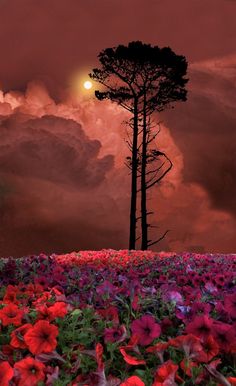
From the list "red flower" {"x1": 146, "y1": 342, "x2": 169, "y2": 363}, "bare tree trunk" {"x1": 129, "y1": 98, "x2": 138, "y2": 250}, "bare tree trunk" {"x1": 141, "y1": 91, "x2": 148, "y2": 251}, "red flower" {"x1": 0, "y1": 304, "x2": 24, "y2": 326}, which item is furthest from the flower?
"bare tree trunk" {"x1": 141, "y1": 91, "x2": 148, "y2": 251}

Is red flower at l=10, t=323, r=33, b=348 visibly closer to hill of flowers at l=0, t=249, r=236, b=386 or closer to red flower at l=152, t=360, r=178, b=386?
hill of flowers at l=0, t=249, r=236, b=386

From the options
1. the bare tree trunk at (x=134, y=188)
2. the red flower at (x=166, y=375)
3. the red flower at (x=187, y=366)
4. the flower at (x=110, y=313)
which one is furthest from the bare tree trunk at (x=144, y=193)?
the red flower at (x=166, y=375)

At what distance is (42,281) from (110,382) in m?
3.24

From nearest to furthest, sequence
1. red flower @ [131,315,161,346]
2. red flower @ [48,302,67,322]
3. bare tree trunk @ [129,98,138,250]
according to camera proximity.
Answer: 1. red flower @ [131,315,161,346]
2. red flower @ [48,302,67,322]
3. bare tree trunk @ [129,98,138,250]

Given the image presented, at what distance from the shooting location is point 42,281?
6.16 m

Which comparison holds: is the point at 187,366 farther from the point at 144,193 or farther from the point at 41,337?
the point at 144,193

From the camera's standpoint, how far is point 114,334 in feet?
12.0

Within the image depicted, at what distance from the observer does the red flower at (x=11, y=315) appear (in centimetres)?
396

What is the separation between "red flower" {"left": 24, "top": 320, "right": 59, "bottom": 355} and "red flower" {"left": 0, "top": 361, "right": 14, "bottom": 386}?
1.48 feet

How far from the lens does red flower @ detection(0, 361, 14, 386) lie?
9.33ft

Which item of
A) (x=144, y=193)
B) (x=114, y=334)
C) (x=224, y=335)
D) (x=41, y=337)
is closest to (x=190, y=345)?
(x=224, y=335)

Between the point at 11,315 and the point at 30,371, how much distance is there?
951 millimetres

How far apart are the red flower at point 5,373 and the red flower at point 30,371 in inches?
9.1

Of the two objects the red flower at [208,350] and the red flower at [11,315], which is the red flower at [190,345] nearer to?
the red flower at [208,350]
